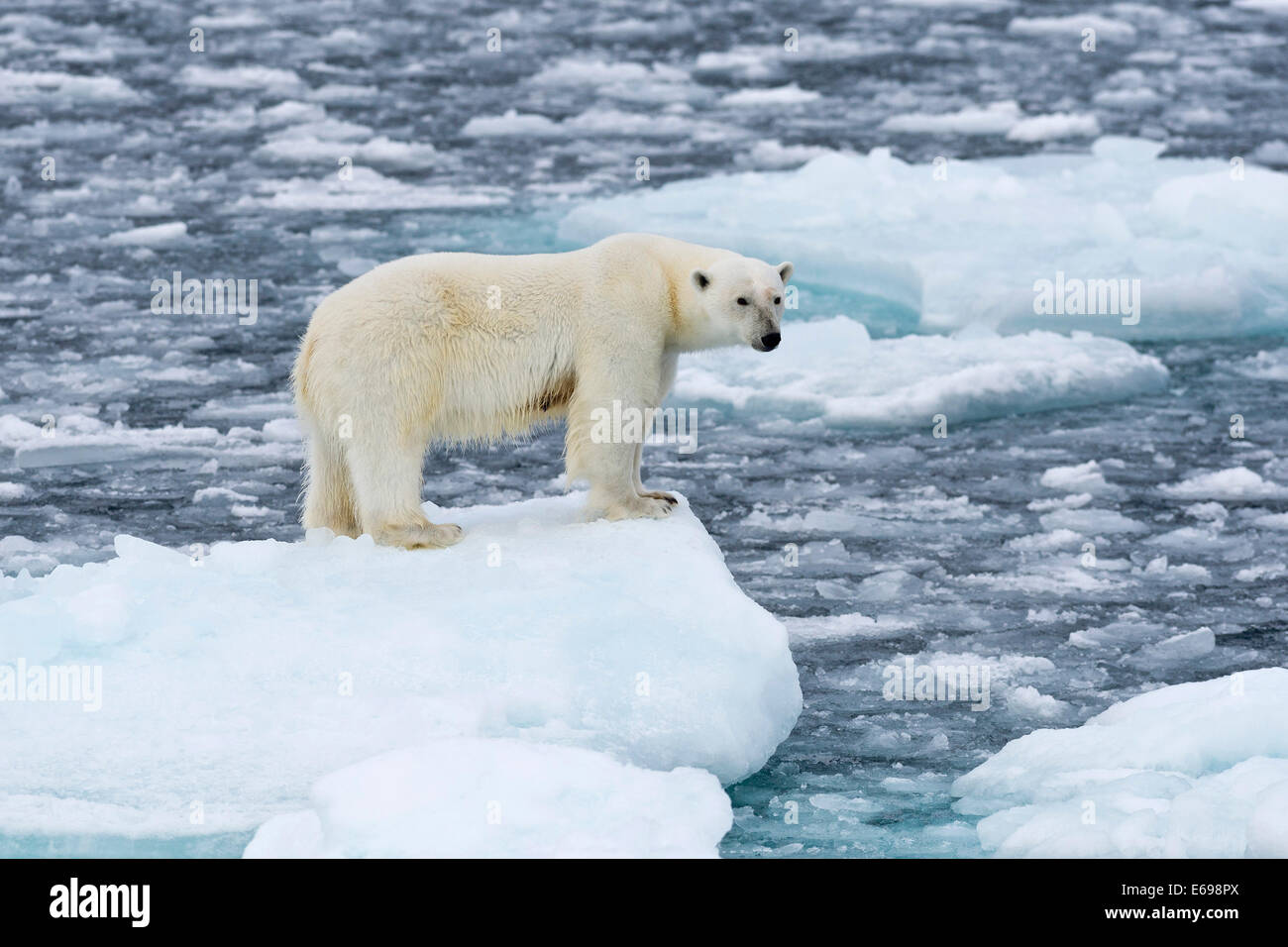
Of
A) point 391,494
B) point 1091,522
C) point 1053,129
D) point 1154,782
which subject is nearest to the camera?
point 1154,782

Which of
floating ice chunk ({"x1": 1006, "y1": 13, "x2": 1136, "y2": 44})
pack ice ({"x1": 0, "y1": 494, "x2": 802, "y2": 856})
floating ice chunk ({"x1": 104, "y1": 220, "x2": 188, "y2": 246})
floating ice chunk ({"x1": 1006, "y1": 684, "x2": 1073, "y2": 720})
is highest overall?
floating ice chunk ({"x1": 1006, "y1": 13, "x2": 1136, "y2": 44})

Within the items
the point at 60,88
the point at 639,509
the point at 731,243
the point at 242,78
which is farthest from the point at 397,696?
the point at 242,78

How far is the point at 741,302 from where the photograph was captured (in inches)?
199

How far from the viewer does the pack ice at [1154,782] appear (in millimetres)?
3893

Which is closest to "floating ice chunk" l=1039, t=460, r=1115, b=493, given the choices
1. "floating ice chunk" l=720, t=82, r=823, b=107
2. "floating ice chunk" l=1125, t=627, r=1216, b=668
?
"floating ice chunk" l=1125, t=627, r=1216, b=668

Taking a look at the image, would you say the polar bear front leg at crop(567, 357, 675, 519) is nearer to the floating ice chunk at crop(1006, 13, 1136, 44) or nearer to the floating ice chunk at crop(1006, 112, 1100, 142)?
the floating ice chunk at crop(1006, 112, 1100, 142)

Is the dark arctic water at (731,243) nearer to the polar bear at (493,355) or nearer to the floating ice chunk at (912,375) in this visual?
the floating ice chunk at (912,375)

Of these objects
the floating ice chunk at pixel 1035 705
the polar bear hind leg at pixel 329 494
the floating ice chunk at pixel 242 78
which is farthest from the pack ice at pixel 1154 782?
the floating ice chunk at pixel 242 78

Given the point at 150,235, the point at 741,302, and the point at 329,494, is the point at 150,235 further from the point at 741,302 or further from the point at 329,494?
the point at 741,302

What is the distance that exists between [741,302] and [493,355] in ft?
2.38

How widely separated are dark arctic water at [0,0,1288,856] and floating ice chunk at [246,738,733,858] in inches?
18.9

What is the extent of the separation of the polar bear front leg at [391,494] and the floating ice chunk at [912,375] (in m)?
3.49

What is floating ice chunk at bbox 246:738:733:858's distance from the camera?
357 cm

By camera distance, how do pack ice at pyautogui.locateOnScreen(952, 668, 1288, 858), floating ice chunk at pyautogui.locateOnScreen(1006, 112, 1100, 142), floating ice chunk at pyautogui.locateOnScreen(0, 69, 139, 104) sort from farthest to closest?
→ 1. floating ice chunk at pyautogui.locateOnScreen(0, 69, 139, 104)
2. floating ice chunk at pyautogui.locateOnScreen(1006, 112, 1100, 142)
3. pack ice at pyautogui.locateOnScreen(952, 668, 1288, 858)
